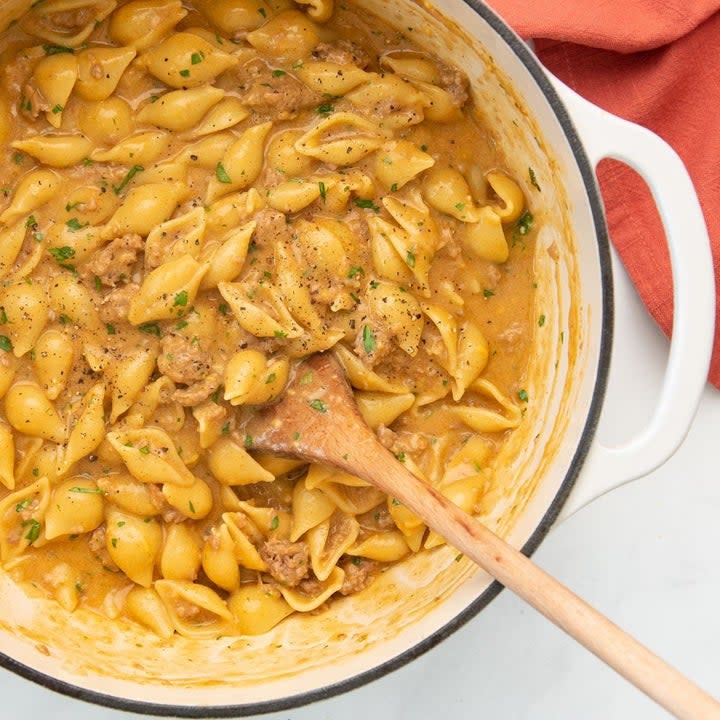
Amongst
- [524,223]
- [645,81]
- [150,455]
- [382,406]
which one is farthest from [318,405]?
[645,81]

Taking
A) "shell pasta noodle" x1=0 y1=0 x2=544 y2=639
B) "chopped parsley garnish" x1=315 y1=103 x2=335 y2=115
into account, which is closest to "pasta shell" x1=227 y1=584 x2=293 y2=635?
"shell pasta noodle" x1=0 y1=0 x2=544 y2=639

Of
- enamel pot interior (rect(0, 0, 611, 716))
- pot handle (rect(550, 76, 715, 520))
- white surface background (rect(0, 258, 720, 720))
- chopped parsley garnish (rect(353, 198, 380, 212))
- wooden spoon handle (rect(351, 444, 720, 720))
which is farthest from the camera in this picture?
white surface background (rect(0, 258, 720, 720))

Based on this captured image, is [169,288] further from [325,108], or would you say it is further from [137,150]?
[325,108]

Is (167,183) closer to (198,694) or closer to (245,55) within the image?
(245,55)

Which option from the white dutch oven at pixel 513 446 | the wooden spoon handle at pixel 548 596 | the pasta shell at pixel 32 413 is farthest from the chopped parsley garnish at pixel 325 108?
the pasta shell at pixel 32 413

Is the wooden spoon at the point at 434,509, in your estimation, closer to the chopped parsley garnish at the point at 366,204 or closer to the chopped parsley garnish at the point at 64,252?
the chopped parsley garnish at the point at 366,204

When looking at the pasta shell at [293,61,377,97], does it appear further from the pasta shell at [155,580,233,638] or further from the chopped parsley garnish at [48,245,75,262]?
the pasta shell at [155,580,233,638]
